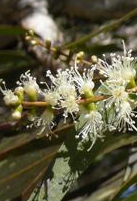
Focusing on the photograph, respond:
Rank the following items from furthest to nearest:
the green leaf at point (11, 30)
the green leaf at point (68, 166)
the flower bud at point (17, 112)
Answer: the green leaf at point (11, 30), the green leaf at point (68, 166), the flower bud at point (17, 112)

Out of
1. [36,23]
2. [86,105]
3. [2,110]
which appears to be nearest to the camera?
[86,105]

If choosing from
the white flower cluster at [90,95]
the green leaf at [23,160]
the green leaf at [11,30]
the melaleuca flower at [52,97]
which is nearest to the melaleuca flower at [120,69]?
the white flower cluster at [90,95]

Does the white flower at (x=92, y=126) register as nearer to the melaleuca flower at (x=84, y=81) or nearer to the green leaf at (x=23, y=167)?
the melaleuca flower at (x=84, y=81)

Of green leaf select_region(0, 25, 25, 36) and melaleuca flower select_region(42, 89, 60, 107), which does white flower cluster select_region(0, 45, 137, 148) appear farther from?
green leaf select_region(0, 25, 25, 36)

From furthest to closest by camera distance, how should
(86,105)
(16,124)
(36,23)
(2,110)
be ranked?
(36,23), (2,110), (16,124), (86,105)

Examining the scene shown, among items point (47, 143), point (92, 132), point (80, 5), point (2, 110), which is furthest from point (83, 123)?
point (80, 5)

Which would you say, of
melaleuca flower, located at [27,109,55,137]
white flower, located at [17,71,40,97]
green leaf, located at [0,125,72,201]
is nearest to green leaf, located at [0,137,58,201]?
green leaf, located at [0,125,72,201]

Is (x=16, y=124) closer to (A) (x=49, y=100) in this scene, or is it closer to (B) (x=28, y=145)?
(B) (x=28, y=145)

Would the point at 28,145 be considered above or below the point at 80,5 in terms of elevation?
below

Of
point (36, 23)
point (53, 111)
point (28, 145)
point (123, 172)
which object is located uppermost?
point (36, 23)
